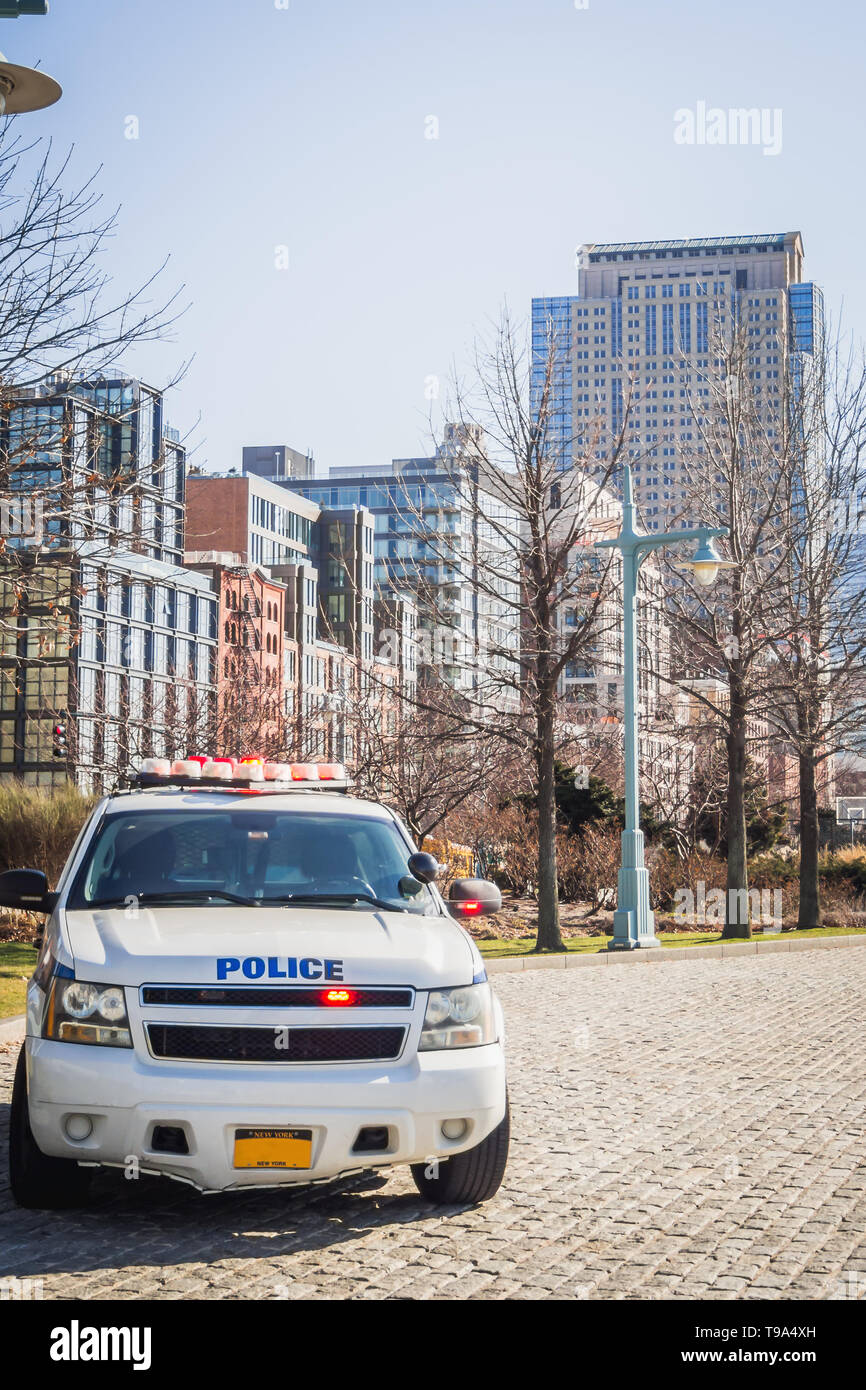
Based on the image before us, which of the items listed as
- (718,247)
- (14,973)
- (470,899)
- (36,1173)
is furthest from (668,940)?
(718,247)

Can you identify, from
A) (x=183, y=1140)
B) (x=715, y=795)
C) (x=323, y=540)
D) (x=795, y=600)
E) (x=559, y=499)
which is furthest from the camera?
(x=323, y=540)

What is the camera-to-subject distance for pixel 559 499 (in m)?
24.4

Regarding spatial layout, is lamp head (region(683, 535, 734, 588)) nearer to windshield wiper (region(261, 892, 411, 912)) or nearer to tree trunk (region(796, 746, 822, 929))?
tree trunk (region(796, 746, 822, 929))

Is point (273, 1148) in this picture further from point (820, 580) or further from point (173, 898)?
point (820, 580)

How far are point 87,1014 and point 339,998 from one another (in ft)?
3.13

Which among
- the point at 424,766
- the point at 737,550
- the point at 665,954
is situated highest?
the point at 737,550

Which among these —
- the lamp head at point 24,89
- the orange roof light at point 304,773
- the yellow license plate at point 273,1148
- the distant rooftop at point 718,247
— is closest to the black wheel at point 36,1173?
the yellow license plate at point 273,1148

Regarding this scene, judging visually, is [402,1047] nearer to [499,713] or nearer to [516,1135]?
[516,1135]

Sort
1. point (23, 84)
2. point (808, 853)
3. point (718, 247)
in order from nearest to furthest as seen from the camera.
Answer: point (23, 84) < point (808, 853) < point (718, 247)

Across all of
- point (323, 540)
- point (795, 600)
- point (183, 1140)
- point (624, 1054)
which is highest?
point (323, 540)

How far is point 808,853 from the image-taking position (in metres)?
28.7
